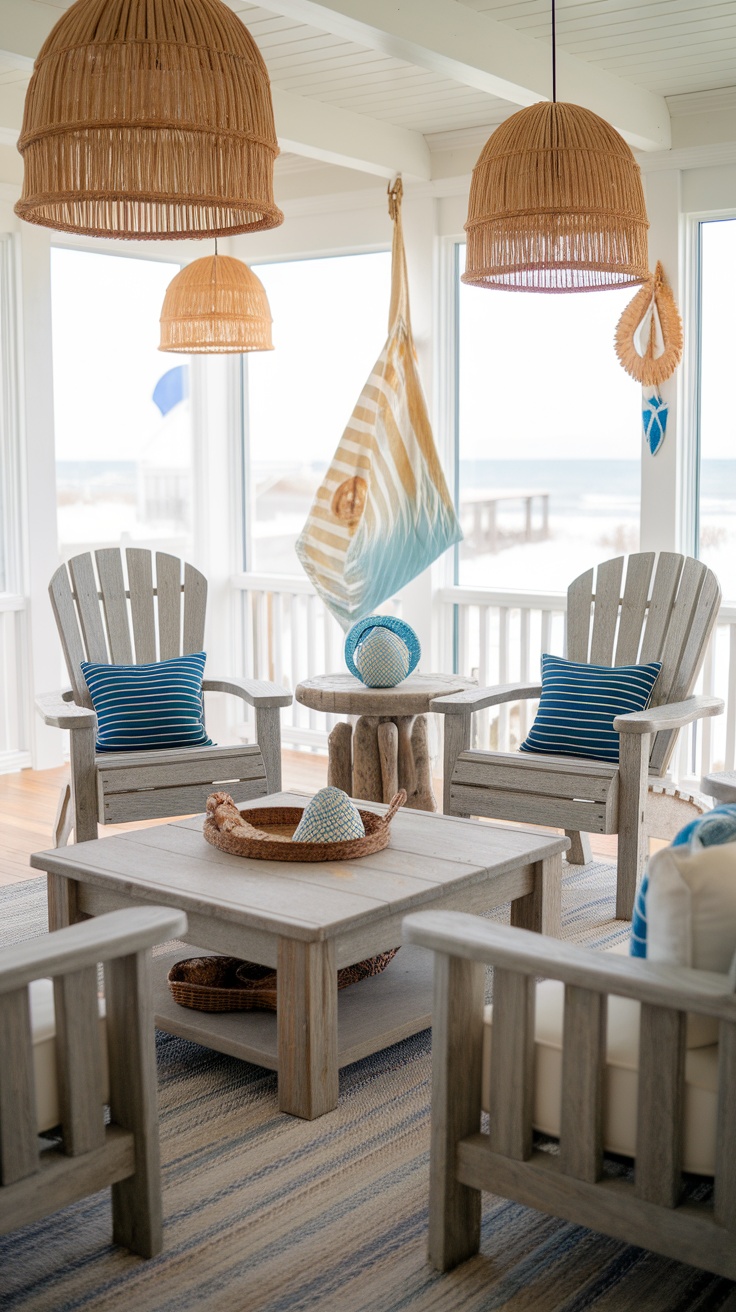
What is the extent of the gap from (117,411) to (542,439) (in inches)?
79.8

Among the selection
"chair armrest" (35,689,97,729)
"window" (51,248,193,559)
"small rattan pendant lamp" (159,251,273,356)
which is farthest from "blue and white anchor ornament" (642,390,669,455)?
"window" (51,248,193,559)

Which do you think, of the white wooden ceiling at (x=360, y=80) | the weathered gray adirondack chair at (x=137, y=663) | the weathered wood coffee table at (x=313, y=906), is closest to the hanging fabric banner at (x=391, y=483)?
the white wooden ceiling at (x=360, y=80)

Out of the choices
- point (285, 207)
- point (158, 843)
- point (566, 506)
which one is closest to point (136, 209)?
point (158, 843)

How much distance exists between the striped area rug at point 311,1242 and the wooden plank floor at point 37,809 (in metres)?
1.92

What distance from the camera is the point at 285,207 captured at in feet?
19.0

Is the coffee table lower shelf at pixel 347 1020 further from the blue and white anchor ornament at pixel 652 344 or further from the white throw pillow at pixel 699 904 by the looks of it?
the blue and white anchor ornament at pixel 652 344

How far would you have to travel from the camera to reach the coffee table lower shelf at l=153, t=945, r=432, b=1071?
8.38 feet

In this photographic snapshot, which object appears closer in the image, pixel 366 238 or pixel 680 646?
pixel 680 646

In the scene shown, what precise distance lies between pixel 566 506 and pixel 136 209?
9.15ft

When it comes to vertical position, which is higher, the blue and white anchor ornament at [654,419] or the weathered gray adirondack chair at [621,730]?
the blue and white anchor ornament at [654,419]

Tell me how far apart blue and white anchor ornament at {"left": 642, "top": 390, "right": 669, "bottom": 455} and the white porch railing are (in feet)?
2.19

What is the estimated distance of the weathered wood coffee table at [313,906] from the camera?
240cm

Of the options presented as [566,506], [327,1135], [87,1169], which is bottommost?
[327,1135]

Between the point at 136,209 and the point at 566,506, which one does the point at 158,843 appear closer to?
the point at 136,209
